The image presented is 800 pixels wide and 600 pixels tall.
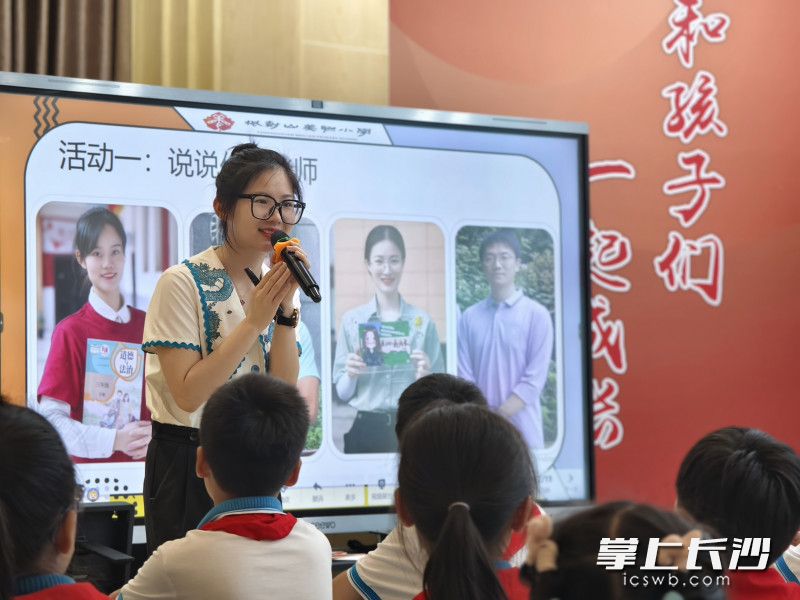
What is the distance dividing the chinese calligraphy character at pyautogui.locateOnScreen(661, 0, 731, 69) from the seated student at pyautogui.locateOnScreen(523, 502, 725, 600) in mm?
3616

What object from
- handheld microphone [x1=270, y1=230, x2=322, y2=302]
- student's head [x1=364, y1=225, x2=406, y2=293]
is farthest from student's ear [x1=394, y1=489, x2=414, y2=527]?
student's head [x1=364, y1=225, x2=406, y2=293]

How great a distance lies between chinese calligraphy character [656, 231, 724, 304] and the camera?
4250 mm

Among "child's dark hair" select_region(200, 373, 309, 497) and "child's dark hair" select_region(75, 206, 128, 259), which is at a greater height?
"child's dark hair" select_region(75, 206, 128, 259)

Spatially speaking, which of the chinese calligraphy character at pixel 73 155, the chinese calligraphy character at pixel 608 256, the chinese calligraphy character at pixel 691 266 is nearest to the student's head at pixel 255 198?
the chinese calligraphy character at pixel 73 155

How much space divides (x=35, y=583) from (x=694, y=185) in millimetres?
Answer: 3573

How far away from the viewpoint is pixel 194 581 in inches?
60.8

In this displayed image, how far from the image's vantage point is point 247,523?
Result: 5.30 feet

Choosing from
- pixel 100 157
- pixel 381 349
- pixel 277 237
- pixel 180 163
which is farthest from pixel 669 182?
pixel 277 237

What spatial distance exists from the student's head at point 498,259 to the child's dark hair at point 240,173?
1.40 m

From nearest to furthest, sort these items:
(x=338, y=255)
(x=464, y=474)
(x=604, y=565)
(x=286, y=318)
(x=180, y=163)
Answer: (x=604, y=565) → (x=464, y=474) → (x=286, y=318) → (x=180, y=163) → (x=338, y=255)

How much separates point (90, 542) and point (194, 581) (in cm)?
92

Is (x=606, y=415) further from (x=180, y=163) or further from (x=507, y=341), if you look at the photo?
(x=180, y=163)

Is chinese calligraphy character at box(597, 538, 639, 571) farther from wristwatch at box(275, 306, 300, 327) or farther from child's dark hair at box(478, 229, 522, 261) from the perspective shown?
child's dark hair at box(478, 229, 522, 261)

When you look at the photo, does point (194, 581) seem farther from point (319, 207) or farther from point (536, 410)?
point (536, 410)
